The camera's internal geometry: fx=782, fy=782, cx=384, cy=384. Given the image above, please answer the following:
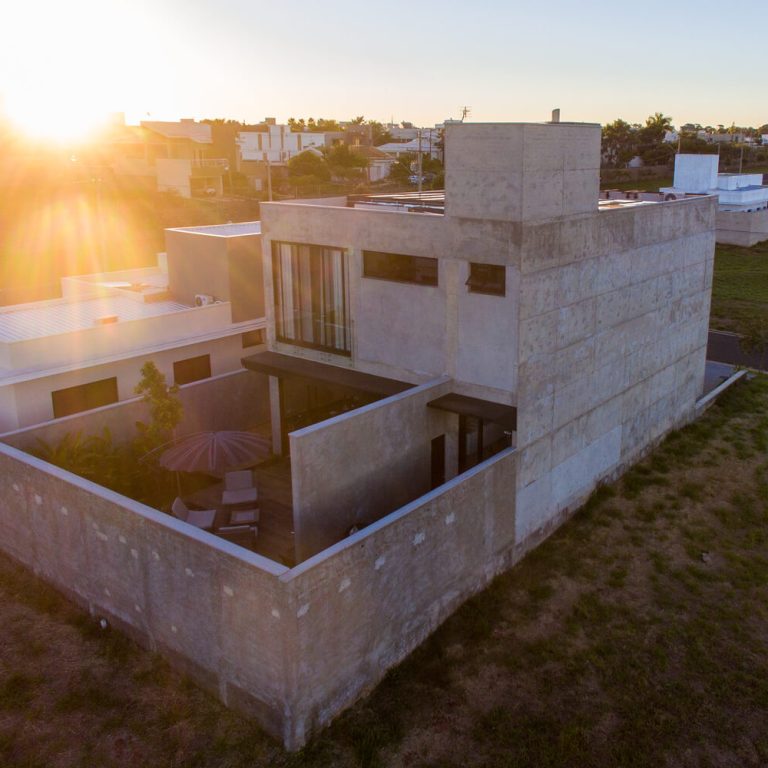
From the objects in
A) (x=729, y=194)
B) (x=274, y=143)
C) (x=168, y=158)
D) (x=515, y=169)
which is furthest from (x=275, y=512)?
(x=274, y=143)

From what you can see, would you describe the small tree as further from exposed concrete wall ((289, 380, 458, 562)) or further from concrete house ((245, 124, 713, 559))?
exposed concrete wall ((289, 380, 458, 562))

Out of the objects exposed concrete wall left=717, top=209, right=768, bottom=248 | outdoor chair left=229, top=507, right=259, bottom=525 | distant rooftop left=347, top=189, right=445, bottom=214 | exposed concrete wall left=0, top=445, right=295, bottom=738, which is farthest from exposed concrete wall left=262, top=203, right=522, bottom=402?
exposed concrete wall left=717, top=209, right=768, bottom=248

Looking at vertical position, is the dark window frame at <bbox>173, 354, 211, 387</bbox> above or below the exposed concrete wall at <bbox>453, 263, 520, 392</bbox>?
below

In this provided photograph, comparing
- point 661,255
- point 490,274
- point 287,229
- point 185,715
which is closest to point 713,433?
point 661,255

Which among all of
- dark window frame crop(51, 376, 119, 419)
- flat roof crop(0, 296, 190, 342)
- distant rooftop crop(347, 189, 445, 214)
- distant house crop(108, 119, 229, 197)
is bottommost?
dark window frame crop(51, 376, 119, 419)

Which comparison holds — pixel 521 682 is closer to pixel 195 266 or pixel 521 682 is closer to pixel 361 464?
pixel 361 464

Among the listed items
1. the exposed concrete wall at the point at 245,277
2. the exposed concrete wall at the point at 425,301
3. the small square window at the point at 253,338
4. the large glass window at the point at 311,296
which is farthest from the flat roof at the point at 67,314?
the exposed concrete wall at the point at 425,301
